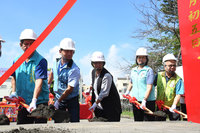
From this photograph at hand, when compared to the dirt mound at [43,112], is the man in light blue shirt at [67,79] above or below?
above

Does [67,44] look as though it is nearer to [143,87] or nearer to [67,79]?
[67,79]

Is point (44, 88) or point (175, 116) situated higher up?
point (44, 88)

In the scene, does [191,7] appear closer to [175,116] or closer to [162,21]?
[175,116]

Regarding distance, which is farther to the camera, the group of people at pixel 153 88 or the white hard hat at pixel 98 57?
the group of people at pixel 153 88

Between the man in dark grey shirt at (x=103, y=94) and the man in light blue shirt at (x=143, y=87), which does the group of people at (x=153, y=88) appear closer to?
the man in light blue shirt at (x=143, y=87)

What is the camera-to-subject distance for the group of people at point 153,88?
3836mm

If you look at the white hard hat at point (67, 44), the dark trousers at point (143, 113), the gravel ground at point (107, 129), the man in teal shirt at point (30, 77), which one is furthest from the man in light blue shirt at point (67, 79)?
the dark trousers at point (143, 113)

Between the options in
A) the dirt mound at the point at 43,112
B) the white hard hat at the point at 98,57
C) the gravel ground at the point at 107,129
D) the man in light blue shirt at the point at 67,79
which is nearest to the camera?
the gravel ground at the point at 107,129

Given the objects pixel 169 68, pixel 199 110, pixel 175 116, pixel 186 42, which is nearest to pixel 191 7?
pixel 186 42

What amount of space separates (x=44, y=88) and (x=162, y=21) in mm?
9413

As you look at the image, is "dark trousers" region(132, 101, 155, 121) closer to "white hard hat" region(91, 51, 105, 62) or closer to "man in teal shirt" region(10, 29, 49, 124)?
"white hard hat" region(91, 51, 105, 62)

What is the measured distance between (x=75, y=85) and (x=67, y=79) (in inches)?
6.6

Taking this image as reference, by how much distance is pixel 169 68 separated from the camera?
13.1 feet

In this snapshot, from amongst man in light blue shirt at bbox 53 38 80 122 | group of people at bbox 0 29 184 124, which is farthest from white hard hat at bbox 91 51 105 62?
man in light blue shirt at bbox 53 38 80 122
